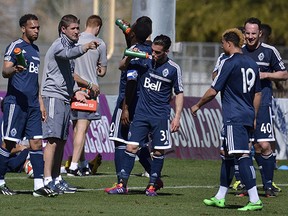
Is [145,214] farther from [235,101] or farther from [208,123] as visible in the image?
[208,123]

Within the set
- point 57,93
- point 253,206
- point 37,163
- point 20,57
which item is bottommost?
point 253,206

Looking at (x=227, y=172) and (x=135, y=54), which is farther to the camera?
(x=135, y=54)

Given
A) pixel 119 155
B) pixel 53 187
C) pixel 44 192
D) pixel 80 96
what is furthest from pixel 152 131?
pixel 44 192

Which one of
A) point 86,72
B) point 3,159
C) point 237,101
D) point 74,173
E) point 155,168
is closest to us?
point 237,101

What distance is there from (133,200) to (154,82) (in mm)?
1685

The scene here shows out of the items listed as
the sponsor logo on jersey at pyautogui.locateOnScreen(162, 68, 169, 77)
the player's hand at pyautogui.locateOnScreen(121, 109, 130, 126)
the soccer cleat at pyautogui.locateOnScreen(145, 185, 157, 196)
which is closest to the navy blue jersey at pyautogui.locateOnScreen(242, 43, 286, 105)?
the sponsor logo on jersey at pyautogui.locateOnScreen(162, 68, 169, 77)

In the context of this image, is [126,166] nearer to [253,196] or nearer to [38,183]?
[38,183]

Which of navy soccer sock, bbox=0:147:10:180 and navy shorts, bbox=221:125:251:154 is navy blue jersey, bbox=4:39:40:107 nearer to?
navy soccer sock, bbox=0:147:10:180

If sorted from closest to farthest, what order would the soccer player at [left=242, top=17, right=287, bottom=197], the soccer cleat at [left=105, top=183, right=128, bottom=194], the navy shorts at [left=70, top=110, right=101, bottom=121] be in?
the soccer cleat at [left=105, top=183, right=128, bottom=194] < the soccer player at [left=242, top=17, right=287, bottom=197] < the navy shorts at [left=70, top=110, right=101, bottom=121]

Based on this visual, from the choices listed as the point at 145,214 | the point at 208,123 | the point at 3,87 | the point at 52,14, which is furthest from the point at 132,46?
the point at 52,14

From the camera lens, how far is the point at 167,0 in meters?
23.0

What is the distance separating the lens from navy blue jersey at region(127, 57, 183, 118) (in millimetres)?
15695

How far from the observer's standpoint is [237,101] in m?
14.3

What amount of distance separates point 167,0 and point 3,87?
5.40m
